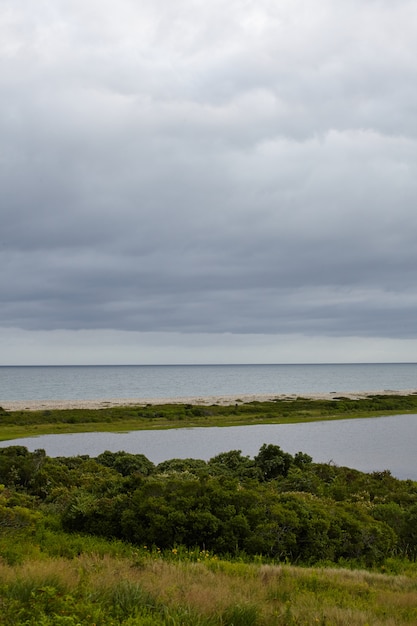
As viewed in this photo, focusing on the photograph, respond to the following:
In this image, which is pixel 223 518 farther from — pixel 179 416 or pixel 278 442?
pixel 179 416

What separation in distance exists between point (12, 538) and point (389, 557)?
33.0 feet

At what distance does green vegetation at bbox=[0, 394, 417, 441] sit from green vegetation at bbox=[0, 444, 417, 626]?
33799mm

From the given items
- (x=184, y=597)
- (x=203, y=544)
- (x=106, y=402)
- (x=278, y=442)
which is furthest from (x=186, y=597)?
(x=106, y=402)

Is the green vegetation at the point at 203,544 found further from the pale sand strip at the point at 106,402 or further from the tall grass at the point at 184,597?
the pale sand strip at the point at 106,402

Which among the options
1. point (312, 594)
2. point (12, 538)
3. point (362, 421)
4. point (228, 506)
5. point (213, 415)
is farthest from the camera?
point (213, 415)

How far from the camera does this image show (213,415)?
74938mm

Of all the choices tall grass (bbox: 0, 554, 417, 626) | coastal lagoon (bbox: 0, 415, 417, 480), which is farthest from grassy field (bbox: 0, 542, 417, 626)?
coastal lagoon (bbox: 0, 415, 417, 480)

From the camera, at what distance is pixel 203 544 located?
15188 mm

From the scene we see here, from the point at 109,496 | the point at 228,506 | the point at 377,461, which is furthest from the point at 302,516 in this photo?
the point at 377,461

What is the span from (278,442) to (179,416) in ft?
85.1

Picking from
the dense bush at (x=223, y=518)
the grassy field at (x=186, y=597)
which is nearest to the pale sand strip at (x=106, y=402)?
the dense bush at (x=223, y=518)

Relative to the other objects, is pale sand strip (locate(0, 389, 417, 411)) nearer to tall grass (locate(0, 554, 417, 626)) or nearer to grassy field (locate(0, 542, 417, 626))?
grassy field (locate(0, 542, 417, 626))

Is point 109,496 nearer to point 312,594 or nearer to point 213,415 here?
point 312,594

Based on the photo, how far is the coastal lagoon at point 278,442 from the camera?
3844 cm
